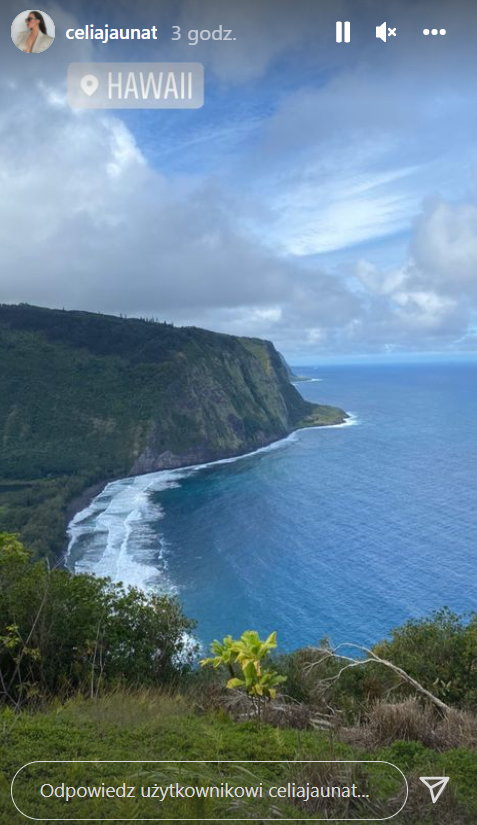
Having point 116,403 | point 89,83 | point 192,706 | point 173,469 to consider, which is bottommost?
point 173,469

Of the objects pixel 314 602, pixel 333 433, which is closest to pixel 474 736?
pixel 314 602

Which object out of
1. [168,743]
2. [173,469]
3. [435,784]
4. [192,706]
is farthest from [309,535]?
[435,784]

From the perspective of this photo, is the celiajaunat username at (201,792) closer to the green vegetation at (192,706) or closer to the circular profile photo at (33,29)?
the green vegetation at (192,706)

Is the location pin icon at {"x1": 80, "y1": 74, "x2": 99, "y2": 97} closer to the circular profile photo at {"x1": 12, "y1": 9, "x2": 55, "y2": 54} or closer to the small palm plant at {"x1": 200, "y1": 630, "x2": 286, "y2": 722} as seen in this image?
the circular profile photo at {"x1": 12, "y1": 9, "x2": 55, "y2": 54}

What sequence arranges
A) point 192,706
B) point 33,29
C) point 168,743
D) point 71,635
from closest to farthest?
point 33,29 < point 168,743 < point 192,706 < point 71,635

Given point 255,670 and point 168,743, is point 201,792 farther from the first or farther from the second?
point 255,670

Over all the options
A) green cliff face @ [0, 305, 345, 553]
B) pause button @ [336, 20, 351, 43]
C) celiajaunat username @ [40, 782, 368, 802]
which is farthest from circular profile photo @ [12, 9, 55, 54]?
green cliff face @ [0, 305, 345, 553]
